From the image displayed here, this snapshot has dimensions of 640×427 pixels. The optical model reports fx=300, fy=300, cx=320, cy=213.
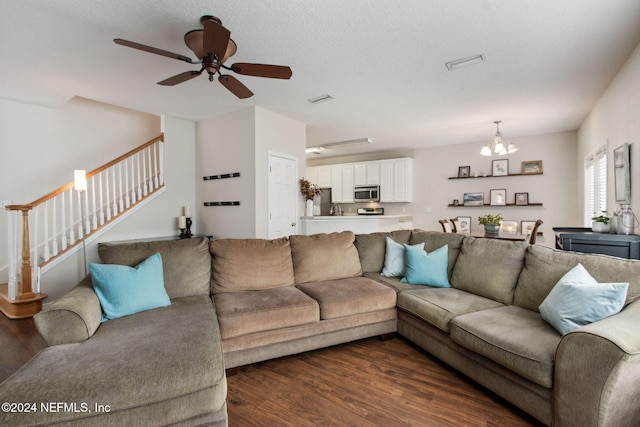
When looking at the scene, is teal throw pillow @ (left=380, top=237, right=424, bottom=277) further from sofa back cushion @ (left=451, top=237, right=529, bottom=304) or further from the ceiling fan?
the ceiling fan

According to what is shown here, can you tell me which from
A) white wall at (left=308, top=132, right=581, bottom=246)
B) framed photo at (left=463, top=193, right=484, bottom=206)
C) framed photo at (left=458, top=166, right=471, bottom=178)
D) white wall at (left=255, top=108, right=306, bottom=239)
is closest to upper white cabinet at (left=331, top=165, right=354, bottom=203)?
white wall at (left=308, top=132, right=581, bottom=246)

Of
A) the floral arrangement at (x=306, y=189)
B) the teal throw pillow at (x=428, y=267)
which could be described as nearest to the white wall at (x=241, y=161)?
the floral arrangement at (x=306, y=189)

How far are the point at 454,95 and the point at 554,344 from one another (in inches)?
127

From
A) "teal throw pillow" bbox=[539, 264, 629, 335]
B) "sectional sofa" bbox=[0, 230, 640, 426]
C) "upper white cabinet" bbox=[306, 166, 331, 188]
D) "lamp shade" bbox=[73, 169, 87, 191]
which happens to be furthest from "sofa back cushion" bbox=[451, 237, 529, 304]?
"upper white cabinet" bbox=[306, 166, 331, 188]

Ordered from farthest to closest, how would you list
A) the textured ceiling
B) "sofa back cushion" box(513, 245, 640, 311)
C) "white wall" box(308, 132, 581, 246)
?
"white wall" box(308, 132, 581, 246), the textured ceiling, "sofa back cushion" box(513, 245, 640, 311)

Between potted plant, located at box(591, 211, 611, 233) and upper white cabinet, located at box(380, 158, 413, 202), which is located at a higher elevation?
upper white cabinet, located at box(380, 158, 413, 202)

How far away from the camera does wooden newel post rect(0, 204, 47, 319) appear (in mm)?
3336

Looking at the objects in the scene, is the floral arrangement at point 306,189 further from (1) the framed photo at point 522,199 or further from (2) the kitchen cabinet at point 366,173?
(1) the framed photo at point 522,199

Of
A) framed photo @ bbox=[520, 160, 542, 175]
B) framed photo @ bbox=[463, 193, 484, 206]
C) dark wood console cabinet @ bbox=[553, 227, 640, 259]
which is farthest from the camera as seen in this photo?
framed photo @ bbox=[463, 193, 484, 206]

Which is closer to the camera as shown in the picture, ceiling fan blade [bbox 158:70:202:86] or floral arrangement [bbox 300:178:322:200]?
ceiling fan blade [bbox 158:70:202:86]

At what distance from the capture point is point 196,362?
56.9 inches

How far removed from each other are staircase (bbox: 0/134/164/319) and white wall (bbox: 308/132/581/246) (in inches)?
210

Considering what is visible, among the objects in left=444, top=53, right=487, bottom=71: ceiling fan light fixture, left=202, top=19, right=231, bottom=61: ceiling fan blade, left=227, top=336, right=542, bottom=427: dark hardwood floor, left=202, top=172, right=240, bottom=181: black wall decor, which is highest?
left=444, top=53, right=487, bottom=71: ceiling fan light fixture

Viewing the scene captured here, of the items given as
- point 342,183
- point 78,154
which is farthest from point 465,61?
point 78,154
